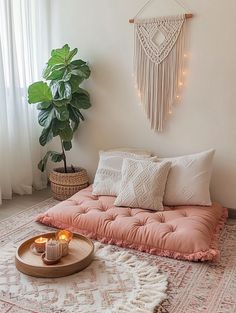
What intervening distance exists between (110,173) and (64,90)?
0.86 meters

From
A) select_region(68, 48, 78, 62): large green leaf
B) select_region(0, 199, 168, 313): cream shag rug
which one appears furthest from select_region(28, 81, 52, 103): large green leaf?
select_region(0, 199, 168, 313): cream shag rug

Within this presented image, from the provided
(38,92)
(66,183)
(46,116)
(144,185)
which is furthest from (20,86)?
(144,185)

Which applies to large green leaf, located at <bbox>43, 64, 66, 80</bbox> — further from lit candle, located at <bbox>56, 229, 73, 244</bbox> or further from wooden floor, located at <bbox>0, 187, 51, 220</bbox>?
lit candle, located at <bbox>56, 229, 73, 244</bbox>

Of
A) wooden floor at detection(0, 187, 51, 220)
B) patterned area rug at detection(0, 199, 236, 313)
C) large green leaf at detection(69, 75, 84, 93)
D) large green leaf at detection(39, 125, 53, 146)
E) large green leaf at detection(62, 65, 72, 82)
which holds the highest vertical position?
large green leaf at detection(62, 65, 72, 82)

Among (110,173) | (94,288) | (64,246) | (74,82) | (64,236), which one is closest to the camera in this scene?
(94,288)

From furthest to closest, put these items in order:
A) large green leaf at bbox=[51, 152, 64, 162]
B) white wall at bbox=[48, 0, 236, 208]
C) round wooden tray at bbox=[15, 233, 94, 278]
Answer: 1. large green leaf at bbox=[51, 152, 64, 162]
2. white wall at bbox=[48, 0, 236, 208]
3. round wooden tray at bbox=[15, 233, 94, 278]

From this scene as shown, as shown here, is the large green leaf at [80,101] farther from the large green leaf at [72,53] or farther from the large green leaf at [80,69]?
the large green leaf at [72,53]

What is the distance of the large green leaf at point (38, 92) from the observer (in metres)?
3.26

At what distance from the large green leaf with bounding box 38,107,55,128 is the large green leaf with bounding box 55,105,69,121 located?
0.26ft

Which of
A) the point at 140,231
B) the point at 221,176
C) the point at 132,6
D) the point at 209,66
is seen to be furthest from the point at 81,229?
the point at 132,6

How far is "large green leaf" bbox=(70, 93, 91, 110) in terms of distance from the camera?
3.36 meters

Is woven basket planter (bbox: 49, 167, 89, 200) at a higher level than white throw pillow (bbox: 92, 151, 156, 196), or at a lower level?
lower

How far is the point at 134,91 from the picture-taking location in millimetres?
3320

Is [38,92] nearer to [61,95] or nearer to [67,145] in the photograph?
[61,95]
